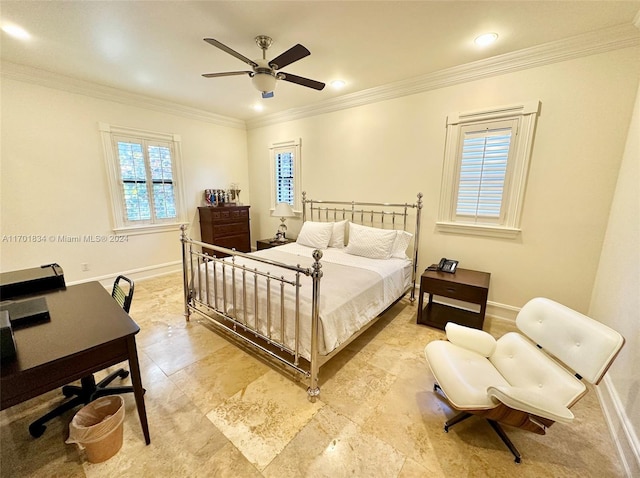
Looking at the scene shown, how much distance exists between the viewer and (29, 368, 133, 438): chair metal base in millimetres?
1607

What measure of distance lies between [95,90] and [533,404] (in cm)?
558

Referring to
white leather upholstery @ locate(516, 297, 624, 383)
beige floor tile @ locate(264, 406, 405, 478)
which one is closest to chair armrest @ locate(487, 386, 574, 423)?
white leather upholstery @ locate(516, 297, 624, 383)

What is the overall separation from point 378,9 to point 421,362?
2972 mm

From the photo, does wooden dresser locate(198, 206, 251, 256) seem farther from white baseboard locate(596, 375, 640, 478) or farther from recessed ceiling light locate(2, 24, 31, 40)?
white baseboard locate(596, 375, 640, 478)

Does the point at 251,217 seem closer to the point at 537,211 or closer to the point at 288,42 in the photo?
the point at 288,42

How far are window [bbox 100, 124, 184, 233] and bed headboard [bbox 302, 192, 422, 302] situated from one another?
235 centimetres

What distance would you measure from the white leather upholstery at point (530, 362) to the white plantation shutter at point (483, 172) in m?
1.46

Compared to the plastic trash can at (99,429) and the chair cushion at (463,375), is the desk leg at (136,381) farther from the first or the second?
the chair cushion at (463,375)

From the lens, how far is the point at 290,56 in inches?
82.3

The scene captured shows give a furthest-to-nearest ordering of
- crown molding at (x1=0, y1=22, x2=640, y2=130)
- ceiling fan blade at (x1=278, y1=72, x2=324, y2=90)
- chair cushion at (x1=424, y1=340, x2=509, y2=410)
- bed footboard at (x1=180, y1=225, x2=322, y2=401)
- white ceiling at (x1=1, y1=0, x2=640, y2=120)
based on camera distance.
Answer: ceiling fan blade at (x1=278, y1=72, x2=324, y2=90)
crown molding at (x1=0, y1=22, x2=640, y2=130)
white ceiling at (x1=1, y1=0, x2=640, y2=120)
bed footboard at (x1=180, y1=225, x2=322, y2=401)
chair cushion at (x1=424, y1=340, x2=509, y2=410)

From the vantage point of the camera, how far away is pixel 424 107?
3314 mm

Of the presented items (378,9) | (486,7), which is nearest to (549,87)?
(486,7)

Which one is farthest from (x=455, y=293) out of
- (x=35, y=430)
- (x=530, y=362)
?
(x=35, y=430)

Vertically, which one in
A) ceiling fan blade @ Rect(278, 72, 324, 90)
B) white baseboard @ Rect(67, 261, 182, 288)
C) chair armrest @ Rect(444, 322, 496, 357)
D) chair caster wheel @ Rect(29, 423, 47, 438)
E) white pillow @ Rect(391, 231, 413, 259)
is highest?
ceiling fan blade @ Rect(278, 72, 324, 90)
